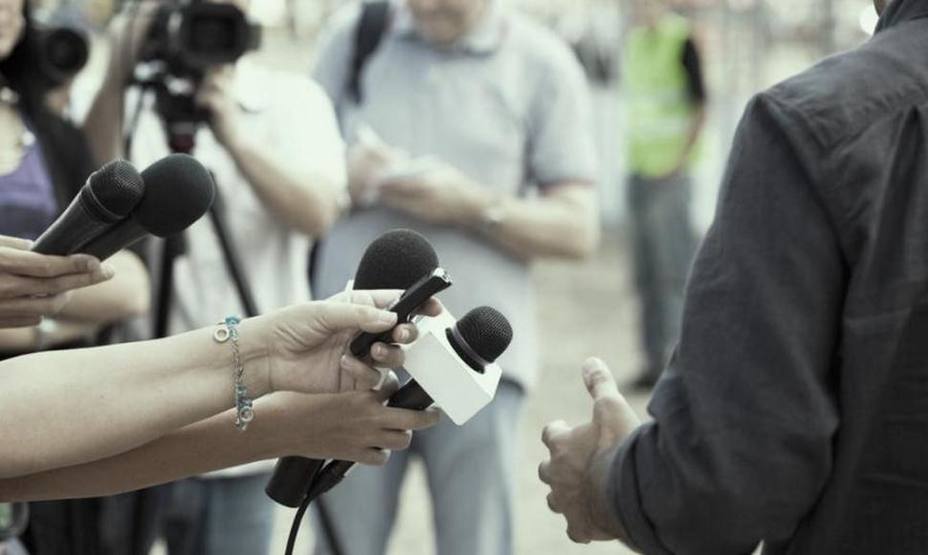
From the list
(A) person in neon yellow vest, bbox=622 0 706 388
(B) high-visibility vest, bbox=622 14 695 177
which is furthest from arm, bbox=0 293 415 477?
(B) high-visibility vest, bbox=622 14 695 177

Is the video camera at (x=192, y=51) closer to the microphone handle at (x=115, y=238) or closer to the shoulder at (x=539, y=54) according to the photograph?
the shoulder at (x=539, y=54)

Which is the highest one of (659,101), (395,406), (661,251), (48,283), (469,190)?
(48,283)

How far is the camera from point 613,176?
43.4 feet

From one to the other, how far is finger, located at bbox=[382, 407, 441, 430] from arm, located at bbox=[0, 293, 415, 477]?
7 centimetres

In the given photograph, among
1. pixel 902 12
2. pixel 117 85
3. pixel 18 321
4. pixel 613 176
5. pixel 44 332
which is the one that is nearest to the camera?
pixel 902 12

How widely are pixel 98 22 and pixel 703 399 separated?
10.9 meters

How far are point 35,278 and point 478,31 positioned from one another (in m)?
1.85

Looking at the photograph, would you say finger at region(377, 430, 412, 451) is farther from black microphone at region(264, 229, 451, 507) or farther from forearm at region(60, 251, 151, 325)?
forearm at region(60, 251, 151, 325)

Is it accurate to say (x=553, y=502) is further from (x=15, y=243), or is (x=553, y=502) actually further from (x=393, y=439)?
(x=15, y=243)

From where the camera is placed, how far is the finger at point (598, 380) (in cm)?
218

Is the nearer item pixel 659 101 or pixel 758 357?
pixel 758 357

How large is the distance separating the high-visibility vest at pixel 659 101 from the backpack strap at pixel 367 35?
4479mm

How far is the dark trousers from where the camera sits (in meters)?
8.31

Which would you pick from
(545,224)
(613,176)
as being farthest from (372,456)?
(613,176)
